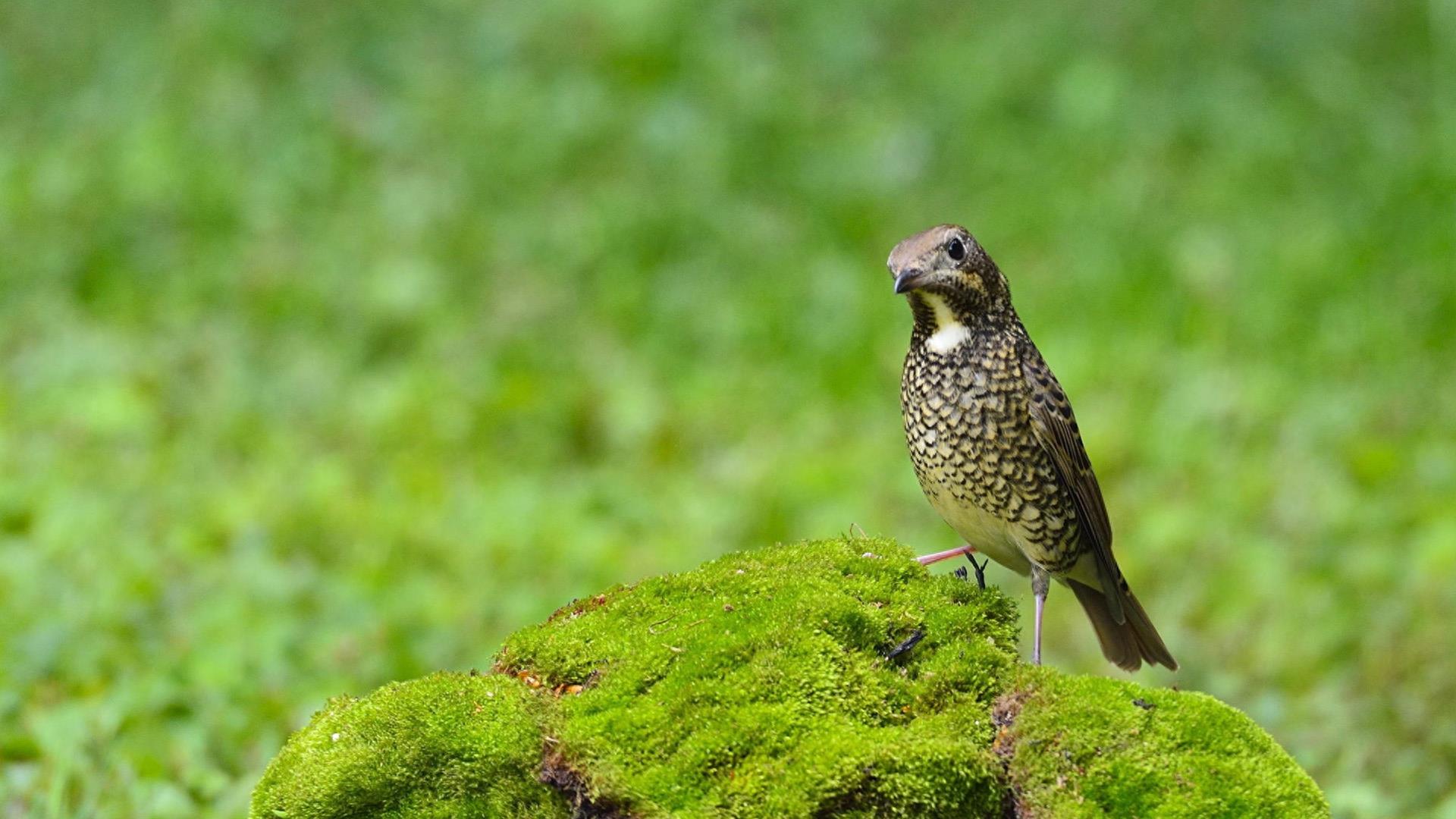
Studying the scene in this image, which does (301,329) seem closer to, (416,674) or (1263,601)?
(416,674)

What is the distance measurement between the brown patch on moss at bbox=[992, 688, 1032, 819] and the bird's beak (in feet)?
3.16

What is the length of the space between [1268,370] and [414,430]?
178 inches

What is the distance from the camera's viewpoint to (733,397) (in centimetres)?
862

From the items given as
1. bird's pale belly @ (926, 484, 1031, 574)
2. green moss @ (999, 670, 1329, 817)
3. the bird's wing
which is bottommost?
green moss @ (999, 670, 1329, 817)

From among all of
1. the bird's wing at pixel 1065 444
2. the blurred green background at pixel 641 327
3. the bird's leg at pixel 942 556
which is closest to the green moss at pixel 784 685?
the bird's leg at pixel 942 556

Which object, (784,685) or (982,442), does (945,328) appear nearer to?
(982,442)

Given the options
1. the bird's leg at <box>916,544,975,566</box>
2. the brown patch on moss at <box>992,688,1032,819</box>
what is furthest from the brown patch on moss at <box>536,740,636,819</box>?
the bird's leg at <box>916,544,975,566</box>

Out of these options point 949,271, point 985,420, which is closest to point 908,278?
point 949,271

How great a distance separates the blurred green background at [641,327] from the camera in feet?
20.5

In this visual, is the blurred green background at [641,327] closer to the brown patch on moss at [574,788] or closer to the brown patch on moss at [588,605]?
the brown patch on moss at [588,605]

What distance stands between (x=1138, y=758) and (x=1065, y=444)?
105cm

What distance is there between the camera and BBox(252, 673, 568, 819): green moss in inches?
122

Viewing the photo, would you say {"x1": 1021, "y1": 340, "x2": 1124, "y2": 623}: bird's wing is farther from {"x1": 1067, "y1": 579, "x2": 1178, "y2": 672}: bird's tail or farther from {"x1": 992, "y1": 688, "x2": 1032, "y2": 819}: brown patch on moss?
{"x1": 992, "y1": 688, "x2": 1032, "y2": 819}: brown patch on moss

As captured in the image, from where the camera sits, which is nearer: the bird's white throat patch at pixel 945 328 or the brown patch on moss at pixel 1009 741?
the brown patch on moss at pixel 1009 741
